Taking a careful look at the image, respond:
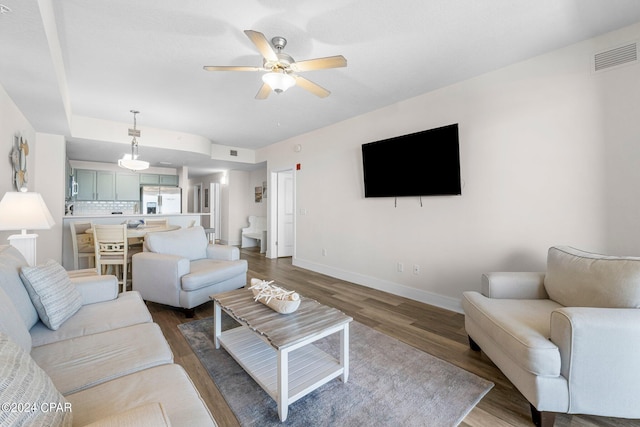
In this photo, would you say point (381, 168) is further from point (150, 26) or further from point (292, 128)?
point (150, 26)

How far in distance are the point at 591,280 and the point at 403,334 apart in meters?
1.42

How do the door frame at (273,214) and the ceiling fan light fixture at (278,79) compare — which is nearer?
the ceiling fan light fixture at (278,79)

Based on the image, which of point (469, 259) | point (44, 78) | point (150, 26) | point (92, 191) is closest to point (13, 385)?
point (150, 26)

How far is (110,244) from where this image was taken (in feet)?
11.1

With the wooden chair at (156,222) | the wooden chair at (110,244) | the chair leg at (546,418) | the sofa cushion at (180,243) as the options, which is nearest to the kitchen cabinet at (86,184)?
the wooden chair at (156,222)

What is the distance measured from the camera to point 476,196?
111 inches

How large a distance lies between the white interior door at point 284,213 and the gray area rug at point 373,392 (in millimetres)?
3771

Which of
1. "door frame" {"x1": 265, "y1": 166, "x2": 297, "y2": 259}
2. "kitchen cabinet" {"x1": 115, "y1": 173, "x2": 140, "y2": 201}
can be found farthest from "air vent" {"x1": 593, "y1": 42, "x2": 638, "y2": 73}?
"kitchen cabinet" {"x1": 115, "y1": 173, "x2": 140, "y2": 201}

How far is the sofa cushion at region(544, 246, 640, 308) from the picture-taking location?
59.9 inches

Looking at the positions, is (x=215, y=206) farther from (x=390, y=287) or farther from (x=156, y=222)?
(x=390, y=287)

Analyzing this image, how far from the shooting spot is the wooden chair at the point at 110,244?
3303 millimetres

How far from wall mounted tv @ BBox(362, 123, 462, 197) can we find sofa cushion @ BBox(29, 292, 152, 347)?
2.89m

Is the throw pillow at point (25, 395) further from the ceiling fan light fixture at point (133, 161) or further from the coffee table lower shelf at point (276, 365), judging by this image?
the ceiling fan light fixture at point (133, 161)

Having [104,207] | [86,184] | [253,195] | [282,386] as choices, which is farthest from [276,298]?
[104,207]
